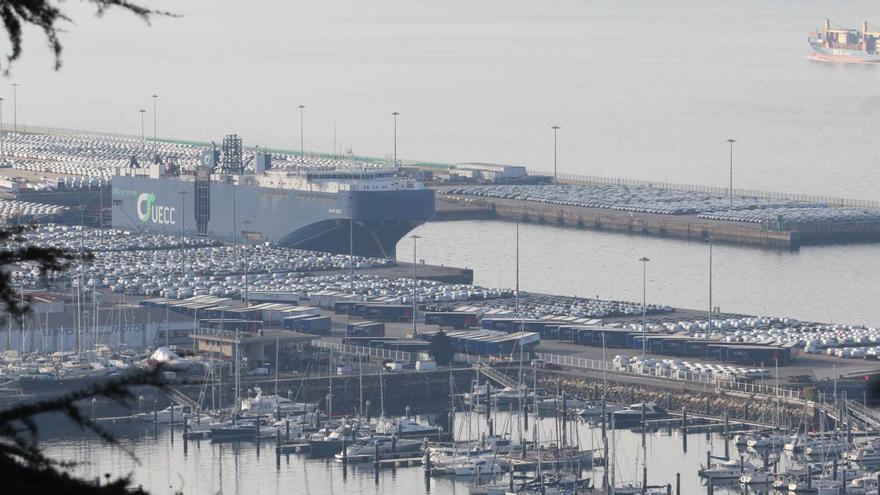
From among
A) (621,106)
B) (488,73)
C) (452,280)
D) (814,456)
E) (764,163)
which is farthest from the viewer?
(488,73)

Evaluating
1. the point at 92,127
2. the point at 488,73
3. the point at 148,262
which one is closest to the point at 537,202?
the point at 148,262

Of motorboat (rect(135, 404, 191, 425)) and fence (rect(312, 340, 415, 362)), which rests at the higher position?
fence (rect(312, 340, 415, 362))

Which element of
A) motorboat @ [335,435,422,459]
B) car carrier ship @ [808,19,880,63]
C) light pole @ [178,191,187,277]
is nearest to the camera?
motorboat @ [335,435,422,459]

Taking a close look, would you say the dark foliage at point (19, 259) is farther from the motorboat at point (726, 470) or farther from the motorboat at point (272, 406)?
the motorboat at point (272, 406)

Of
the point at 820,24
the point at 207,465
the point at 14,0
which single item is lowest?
the point at 207,465

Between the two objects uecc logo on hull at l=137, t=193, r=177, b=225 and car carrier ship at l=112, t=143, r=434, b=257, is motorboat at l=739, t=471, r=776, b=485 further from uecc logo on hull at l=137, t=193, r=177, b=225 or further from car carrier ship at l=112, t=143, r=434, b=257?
uecc logo on hull at l=137, t=193, r=177, b=225

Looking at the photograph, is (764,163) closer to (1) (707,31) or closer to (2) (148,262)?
(2) (148,262)

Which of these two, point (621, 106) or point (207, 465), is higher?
point (621, 106)

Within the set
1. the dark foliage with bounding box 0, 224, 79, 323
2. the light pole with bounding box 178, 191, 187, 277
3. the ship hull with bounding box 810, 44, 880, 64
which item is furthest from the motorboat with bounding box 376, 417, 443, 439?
the ship hull with bounding box 810, 44, 880, 64
